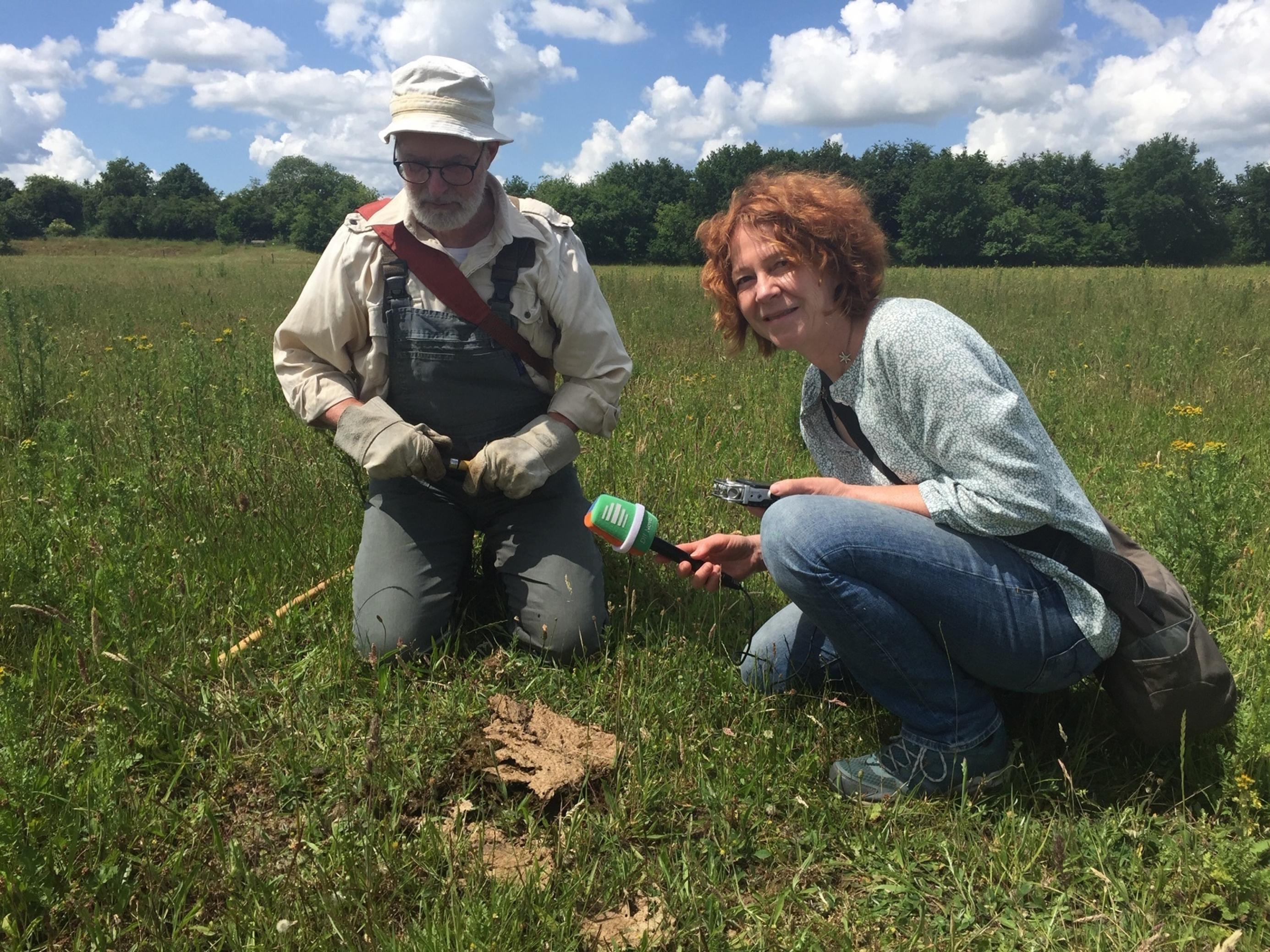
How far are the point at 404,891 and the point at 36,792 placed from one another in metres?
0.83

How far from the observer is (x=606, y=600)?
10.3 ft

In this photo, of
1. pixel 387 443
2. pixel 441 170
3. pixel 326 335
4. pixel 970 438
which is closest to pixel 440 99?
pixel 441 170

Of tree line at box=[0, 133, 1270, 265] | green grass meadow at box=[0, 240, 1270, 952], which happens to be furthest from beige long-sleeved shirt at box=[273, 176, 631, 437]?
tree line at box=[0, 133, 1270, 265]

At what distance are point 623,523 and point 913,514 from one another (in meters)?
0.82

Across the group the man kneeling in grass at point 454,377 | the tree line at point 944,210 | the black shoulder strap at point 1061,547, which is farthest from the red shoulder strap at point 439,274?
the tree line at point 944,210

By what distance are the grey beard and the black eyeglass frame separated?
1.7 inches

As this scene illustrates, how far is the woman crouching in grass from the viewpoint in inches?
76.4

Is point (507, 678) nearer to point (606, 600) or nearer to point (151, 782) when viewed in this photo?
point (606, 600)

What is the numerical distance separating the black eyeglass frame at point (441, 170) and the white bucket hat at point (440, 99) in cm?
9

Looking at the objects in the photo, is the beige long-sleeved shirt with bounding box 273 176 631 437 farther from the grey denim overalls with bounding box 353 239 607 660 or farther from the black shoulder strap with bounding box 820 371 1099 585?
the black shoulder strap with bounding box 820 371 1099 585

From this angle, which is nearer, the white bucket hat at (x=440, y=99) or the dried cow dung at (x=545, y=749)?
the dried cow dung at (x=545, y=749)

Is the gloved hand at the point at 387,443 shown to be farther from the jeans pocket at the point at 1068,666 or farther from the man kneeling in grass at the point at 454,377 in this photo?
the jeans pocket at the point at 1068,666

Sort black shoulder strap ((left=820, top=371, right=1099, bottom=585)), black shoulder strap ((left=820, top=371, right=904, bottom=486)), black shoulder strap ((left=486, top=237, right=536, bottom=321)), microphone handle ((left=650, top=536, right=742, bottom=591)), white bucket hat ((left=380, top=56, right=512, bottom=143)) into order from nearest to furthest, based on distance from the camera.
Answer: black shoulder strap ((left=820, top=371, right=1099, bottom=585)) → black shoulder strap ((left=820, top=371, right=904, bottom=486)) → microphone handle ((left=650, top=536, right=742, bottom=591)) → white bucket hat ((left=380, top=56, right=512, bottom=143)) → black shoulder strap ((left=486, top=237, right=536, bottom=321))

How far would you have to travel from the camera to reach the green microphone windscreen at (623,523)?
7.93 ft
